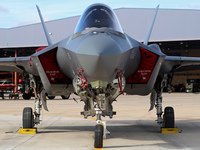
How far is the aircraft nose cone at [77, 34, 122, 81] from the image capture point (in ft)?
19.9

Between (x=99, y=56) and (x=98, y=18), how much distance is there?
1871mm

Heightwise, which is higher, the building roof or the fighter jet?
the building roof

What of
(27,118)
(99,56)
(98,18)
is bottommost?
(27,118)

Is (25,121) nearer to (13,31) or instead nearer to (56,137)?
(56,137)

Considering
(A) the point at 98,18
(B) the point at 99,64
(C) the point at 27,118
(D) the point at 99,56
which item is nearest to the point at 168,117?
(A) the point at 98,18

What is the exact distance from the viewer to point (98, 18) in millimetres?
7629

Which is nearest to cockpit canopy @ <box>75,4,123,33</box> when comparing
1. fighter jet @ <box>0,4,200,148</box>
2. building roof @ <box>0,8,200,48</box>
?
fighter jet @ <box>0,4,200,148</box>

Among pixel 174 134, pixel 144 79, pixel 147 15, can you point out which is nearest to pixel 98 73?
pixel 144 79

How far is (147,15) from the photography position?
43250mm

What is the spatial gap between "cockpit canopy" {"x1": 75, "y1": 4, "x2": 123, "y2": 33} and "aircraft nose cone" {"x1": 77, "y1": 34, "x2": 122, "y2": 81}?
1118mm

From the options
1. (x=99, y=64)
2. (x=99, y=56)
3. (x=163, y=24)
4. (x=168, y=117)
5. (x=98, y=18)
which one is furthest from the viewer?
(x=163, y=24)

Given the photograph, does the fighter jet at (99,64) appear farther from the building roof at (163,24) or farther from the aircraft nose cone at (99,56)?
the building roof at (163,24)

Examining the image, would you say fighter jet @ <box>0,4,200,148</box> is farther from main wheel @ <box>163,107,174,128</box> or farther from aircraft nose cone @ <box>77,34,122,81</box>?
main wheel @ <box>163,107,174,128</box>

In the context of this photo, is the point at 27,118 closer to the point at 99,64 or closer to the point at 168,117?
the point at 168,117
